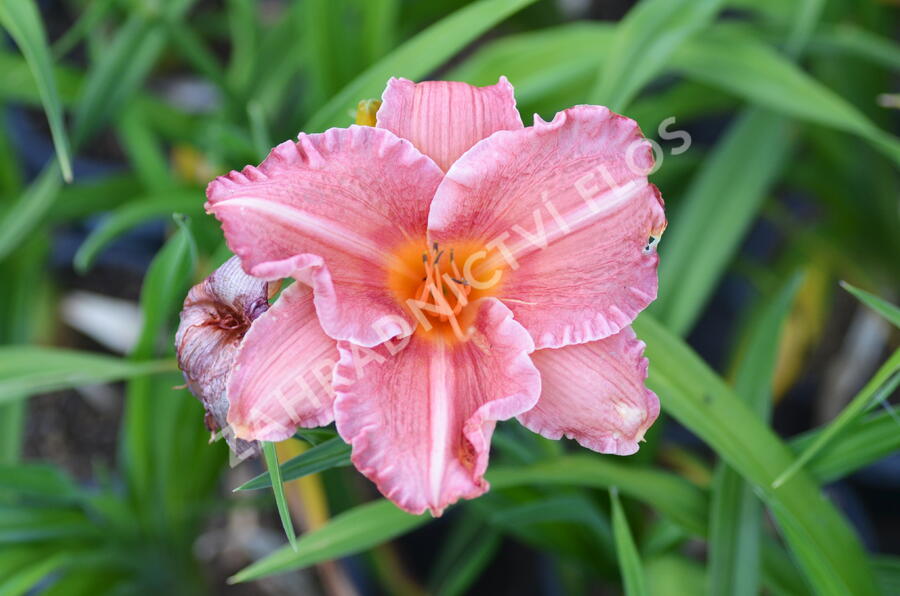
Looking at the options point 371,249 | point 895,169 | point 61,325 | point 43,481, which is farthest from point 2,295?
point 895,169


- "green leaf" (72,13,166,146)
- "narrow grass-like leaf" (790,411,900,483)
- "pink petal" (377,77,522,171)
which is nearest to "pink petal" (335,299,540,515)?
"pink petal" (377,77,522,171)

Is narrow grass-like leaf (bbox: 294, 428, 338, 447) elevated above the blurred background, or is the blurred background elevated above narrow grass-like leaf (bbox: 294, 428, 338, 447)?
narrow grass-like leaf (bbox: 294, 428, 338, 447)

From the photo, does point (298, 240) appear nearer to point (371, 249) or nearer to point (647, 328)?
point (371, 249)

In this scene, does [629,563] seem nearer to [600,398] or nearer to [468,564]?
[600,398]

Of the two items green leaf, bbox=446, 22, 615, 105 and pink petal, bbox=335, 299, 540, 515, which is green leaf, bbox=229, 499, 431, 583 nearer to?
pink petal, bbox=335, 299, 540, 515

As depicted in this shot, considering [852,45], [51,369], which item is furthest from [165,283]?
[852,45]
